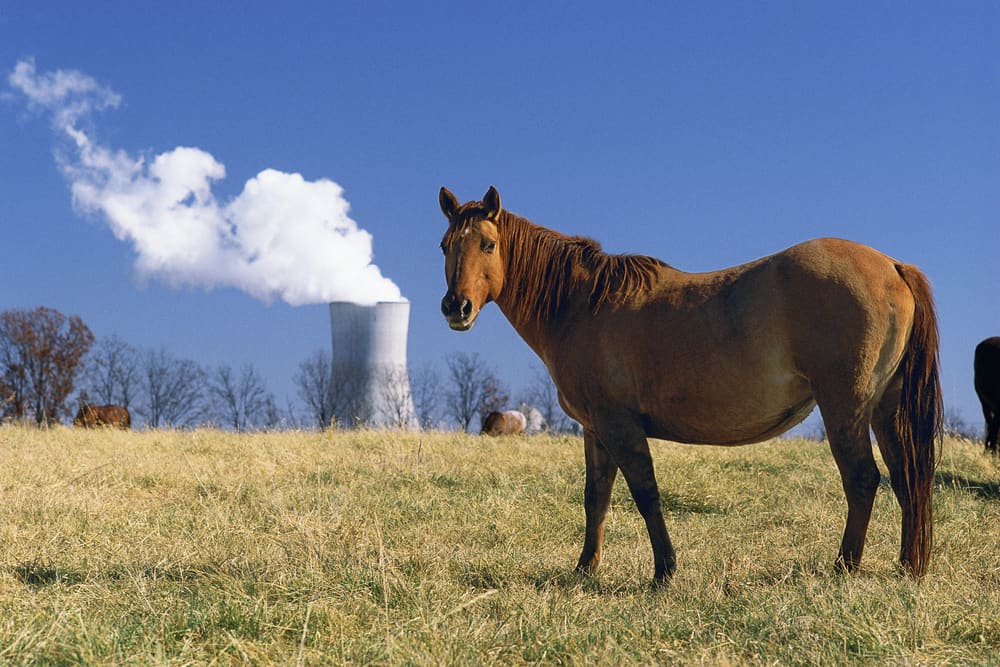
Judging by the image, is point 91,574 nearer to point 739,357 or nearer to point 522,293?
point 522,293

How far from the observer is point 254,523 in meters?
6.11

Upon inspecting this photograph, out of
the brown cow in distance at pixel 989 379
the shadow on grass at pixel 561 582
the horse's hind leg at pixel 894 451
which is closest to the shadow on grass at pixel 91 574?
the shadow on grass at pixel 561 582

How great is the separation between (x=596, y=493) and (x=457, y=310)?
60.1 inches

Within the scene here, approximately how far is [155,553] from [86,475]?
3.38m

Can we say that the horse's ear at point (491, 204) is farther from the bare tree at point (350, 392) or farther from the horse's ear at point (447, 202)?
the bare tree at point (350, 392)

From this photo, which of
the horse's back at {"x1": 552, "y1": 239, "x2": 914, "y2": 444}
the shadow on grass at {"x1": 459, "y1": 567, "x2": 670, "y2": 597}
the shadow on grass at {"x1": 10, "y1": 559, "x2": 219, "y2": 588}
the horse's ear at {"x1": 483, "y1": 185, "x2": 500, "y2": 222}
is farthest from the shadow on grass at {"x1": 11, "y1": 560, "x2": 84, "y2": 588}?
the horse's ear at {"x1": 483, "y1": 185, "x2": 500, "y2": 222}

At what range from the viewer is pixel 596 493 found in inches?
207

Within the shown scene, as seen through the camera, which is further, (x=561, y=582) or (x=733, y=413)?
(x=561, y=582)

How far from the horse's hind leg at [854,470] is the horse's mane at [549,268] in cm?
146

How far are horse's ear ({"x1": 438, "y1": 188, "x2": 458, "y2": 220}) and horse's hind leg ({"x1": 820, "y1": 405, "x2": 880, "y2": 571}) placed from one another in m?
2.61

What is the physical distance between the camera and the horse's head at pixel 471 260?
5.02m

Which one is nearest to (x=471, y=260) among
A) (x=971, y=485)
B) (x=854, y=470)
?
(x=854, y=470)

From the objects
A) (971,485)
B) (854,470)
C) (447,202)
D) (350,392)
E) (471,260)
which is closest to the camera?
(854,470)

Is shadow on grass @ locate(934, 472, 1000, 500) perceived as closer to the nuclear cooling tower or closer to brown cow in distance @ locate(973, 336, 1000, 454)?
brown cow in distance @ locate(973, 336, 1000, 454)
